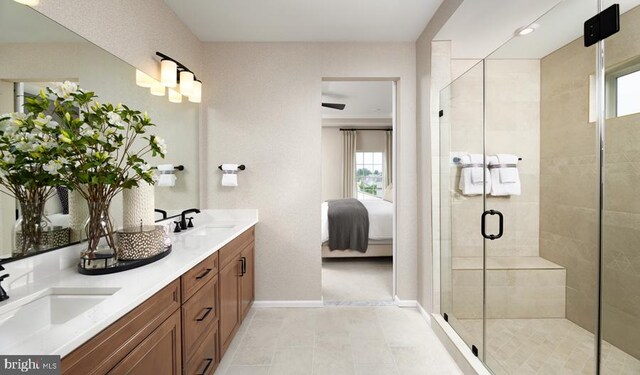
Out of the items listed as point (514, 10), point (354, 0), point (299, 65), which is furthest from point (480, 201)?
point (299, 65)

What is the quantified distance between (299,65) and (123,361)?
2635mm

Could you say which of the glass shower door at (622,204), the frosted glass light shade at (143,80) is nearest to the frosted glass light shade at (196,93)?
the frosted glass light shade at (143,80)

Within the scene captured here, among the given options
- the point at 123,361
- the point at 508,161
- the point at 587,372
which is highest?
the point at 508,161

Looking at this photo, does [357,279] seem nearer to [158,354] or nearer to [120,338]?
[158,354]

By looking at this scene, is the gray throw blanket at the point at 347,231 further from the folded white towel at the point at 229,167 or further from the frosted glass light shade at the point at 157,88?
the frosted glass light shade at the point at 157,88

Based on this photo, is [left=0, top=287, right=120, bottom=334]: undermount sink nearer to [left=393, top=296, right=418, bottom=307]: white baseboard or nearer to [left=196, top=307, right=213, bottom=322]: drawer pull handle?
[left=196, top=307, right=213, bottom=322]: drawer pull handle

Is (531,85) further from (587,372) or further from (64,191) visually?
Answer: (64,191)

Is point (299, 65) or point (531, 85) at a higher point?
point (299, 65)

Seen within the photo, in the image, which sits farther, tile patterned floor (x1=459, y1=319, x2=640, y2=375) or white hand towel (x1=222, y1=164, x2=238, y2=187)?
white hand towel (x1=222, y1=164, x2=238, y2=187)

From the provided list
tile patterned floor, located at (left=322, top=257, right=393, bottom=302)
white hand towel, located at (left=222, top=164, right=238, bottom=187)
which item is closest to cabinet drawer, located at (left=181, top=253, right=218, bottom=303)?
white hand towel, located at (left=222, top=164, right=238, bottom=187)

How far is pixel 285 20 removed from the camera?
243 centimetres

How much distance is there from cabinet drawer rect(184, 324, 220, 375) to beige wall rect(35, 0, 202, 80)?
177cm

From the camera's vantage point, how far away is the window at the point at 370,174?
24.2 ft

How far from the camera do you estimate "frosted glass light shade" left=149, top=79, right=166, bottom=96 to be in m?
2.06
